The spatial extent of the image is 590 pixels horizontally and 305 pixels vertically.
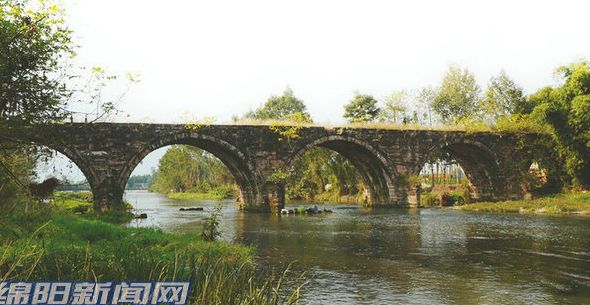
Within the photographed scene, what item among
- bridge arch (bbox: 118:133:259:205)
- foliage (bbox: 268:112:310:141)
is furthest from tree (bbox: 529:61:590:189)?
bridge arch (bbox: 118:133:259:205)

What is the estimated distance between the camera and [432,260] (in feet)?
43.0

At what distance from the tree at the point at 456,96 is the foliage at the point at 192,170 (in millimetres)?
32768

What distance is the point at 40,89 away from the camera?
9.05 meters

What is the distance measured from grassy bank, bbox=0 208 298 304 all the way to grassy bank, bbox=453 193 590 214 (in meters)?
22.7

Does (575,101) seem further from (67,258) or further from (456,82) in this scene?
(67,258)

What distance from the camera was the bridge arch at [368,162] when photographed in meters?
34.0

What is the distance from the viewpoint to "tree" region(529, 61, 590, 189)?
1300 inches

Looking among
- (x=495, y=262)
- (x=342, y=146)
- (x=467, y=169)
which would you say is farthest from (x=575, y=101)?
(x=495, y=262)

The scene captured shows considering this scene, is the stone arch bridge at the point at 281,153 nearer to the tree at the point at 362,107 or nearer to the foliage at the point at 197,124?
the foliage at the point at 197,124

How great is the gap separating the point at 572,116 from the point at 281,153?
1891cm

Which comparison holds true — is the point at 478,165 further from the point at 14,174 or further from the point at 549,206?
the point at 14,174

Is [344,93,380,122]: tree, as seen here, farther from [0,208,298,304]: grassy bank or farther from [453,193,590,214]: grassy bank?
[0,208,298,304]: grassy bank

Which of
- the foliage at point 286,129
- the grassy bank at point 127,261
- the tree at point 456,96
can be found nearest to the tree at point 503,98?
the tree at point 456,96

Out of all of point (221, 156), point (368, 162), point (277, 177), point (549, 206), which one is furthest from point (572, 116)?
point (221, 156)
